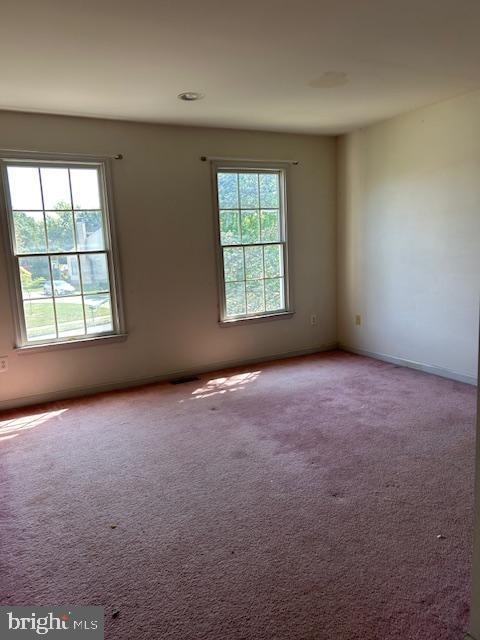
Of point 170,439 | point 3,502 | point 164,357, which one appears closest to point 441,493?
point 170,439

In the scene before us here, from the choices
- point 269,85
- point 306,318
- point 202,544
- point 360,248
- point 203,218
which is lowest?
point 202,544

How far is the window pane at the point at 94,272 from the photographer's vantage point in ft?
13.8

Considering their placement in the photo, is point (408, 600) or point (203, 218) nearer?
point (408, 600)

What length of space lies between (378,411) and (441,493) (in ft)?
3.91

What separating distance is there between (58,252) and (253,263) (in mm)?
1985

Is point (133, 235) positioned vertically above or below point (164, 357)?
above

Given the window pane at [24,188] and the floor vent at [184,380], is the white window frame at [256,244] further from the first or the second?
the window pane at [24,188]

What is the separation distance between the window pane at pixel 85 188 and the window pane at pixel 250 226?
1504 mm

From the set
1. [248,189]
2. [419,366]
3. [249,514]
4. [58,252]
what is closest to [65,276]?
[58,252]

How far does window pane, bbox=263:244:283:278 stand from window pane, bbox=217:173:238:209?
24.2 inches

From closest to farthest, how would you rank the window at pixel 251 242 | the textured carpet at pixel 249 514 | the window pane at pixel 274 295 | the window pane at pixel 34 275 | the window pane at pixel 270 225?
1. the textured carpet at pixel 249 514
2. the window pane at pixel 34 275
3. the window at pixel 251 242
4. the window pane at pixel 270 225
5. the window pane at pixel 274 295

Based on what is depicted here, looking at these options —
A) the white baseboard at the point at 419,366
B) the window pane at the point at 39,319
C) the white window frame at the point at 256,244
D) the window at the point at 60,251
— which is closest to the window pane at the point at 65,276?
the window at the point at 60,251

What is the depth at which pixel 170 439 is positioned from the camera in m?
3.24

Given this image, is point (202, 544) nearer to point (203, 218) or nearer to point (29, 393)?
point (29, 393)
